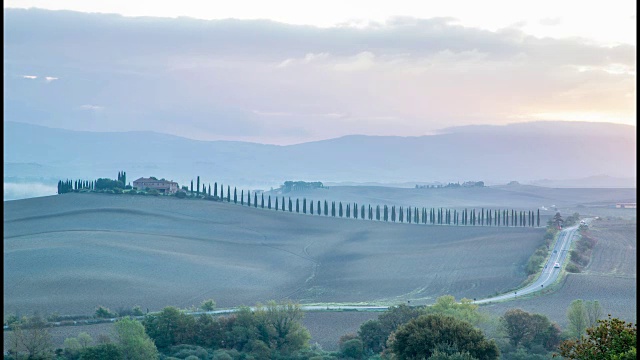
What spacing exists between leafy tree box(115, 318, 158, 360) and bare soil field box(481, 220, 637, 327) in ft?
87.1

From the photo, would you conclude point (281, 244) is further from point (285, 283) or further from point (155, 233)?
point (285, 283)

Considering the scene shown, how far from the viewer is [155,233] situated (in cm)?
10631

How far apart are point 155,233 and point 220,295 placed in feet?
114

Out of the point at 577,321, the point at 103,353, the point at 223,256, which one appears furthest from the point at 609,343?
the point at 223,256

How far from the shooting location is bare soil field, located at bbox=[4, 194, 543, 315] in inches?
2862

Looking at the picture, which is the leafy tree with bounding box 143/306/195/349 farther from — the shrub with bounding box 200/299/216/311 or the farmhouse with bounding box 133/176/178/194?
the farmhouse with bounding box 133/176/178/194

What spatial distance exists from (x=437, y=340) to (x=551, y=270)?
172ft

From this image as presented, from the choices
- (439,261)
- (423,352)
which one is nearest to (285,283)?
(439,261)

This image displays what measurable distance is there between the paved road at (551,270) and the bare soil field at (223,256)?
9.69 ft

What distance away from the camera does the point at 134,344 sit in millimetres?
39969

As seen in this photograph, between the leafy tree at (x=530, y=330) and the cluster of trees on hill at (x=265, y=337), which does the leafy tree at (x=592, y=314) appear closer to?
the cluster of trees on hill at (x=265, y=337)

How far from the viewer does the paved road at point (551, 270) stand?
228ft

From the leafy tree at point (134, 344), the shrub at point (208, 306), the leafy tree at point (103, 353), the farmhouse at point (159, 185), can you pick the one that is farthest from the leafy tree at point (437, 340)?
the farmhouse at point (159, 185)

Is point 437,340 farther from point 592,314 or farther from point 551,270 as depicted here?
point 551,270
